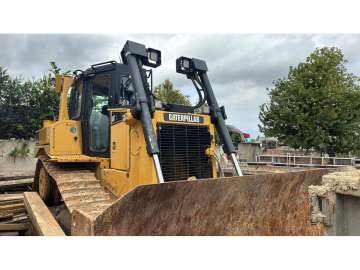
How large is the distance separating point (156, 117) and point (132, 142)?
0.51 metres

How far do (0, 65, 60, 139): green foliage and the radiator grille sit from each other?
15051mm

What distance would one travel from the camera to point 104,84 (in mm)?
5527

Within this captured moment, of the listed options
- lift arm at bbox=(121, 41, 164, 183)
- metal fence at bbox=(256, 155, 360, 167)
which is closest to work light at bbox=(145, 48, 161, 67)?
lift arm at bbox=(121, 41, 164, 183)

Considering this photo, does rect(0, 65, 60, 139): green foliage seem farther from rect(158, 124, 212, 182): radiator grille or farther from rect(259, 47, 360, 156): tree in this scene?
rect(158, 124, 212, 182): radiator grille

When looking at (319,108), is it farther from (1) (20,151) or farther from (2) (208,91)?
(1) (20,151)

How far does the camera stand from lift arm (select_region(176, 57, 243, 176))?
5.37m

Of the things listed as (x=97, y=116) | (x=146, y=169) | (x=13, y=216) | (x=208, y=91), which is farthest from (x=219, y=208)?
(x=13, y=216)

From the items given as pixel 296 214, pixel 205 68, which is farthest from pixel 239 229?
pixel 205 68

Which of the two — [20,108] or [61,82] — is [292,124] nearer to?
[61,82]

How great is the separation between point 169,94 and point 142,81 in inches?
813

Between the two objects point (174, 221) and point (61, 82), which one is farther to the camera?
point (61, 82)

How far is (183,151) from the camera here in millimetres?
4805

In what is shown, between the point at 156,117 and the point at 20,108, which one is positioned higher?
the point at 20,108

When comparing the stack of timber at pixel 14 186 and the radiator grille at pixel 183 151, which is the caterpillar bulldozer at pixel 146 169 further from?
the stack of timber at pixel 14 186
